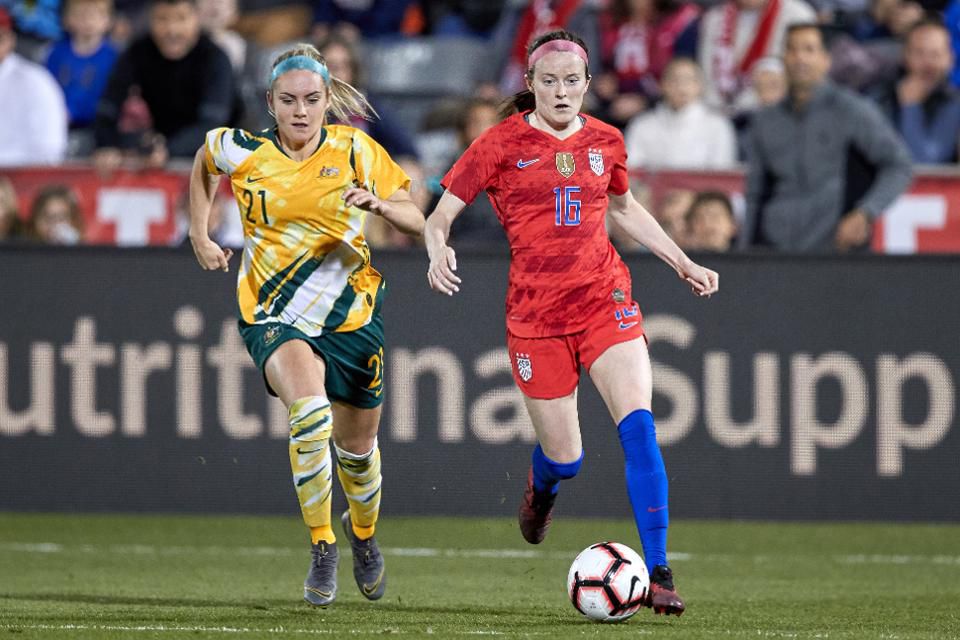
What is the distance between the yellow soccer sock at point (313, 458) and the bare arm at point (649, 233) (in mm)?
1443

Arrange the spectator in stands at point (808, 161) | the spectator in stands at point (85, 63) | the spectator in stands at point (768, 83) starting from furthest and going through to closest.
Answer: the spectator in stands at point (85, 63) → the spectator in stands at point (768, 83) → the spectator in stands at point (808, 161)

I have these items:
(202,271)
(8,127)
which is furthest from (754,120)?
(8,127)

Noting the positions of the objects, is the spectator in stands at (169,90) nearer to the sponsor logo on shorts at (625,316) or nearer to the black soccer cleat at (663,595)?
the sponsor logo on shorts at (625,316)

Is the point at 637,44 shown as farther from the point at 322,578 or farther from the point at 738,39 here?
the point at 322,578

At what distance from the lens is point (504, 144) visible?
714cm

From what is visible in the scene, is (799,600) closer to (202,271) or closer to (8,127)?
(202,271)

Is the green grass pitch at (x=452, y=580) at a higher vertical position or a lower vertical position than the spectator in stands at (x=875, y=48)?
lower

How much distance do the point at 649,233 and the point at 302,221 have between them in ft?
4.67

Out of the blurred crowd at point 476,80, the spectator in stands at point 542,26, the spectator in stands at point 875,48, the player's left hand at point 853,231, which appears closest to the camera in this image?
the player's left hand at point 853,231

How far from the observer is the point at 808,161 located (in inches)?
460

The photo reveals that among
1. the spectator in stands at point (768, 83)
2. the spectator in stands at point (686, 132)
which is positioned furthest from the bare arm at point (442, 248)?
the spectator in stands at point (768, 83)

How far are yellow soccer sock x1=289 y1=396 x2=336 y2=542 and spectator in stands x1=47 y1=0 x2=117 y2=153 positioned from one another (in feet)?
25.7

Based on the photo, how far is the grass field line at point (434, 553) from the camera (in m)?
9.50

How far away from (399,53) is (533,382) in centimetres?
868
